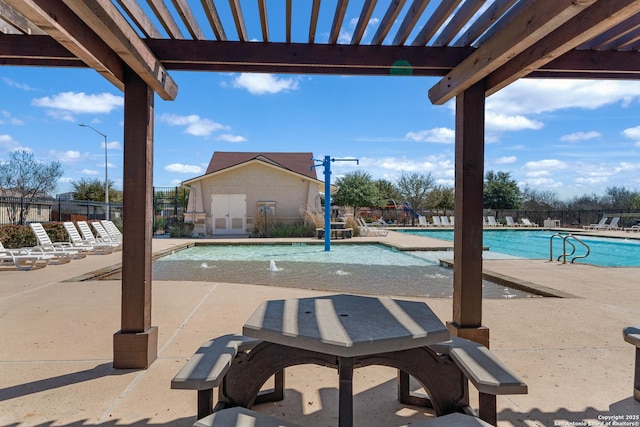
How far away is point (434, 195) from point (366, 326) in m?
28.9

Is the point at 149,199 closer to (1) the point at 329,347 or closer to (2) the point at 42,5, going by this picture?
(2) the point at 42,5

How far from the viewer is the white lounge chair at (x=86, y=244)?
996 centimetres

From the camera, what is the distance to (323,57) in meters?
2.84

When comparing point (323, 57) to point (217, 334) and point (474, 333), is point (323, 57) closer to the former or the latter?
point (474, 333)

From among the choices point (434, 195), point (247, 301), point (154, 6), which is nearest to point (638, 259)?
point (247, 301)

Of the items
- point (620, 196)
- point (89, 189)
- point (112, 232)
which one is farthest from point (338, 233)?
point (620, 196)

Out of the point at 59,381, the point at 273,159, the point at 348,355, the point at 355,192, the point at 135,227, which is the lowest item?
the point at 59,381

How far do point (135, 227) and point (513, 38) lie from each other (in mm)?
2781

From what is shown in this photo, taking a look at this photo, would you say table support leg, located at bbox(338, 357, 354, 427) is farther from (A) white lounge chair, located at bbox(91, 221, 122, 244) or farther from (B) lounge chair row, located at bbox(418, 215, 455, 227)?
(B) lounge chair row, located at bbox(418, 215, 455, 227)

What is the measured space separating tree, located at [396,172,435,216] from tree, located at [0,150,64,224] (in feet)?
79.7

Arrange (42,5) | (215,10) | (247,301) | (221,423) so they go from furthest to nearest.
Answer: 1. (247,301)
2. (215,10)
3. (42,5)
4. (221,423)

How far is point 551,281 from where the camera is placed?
6445 millimetres

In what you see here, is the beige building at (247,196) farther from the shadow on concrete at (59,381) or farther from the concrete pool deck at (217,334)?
the shadow on concrete at (59,381)

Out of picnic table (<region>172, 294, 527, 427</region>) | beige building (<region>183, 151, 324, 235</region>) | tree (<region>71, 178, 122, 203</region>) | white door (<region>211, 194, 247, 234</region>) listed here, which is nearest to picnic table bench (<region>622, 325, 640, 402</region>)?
picnic table (<region>172, 294, 527, 427</region>)
